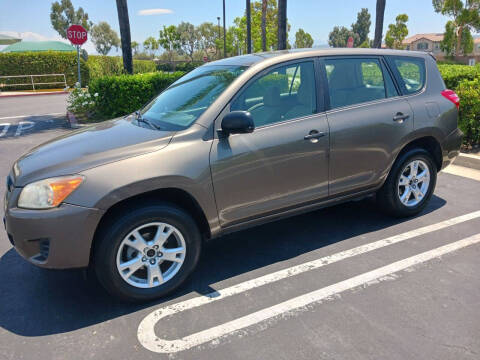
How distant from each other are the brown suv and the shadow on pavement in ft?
0.88

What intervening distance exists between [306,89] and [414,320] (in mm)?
2125

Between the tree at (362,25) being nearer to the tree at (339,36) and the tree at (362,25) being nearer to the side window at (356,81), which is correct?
the tree at (339,36)

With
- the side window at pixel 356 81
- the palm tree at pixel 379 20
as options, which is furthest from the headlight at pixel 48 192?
the palm tree at pixel 379 20

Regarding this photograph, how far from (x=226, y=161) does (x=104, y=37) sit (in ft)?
341

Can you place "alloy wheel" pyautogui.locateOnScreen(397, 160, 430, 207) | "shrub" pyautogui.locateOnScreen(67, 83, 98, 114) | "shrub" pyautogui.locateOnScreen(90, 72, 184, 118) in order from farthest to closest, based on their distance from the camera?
"shrub" pyautogui.locateOnScreen(67, 83, 98, 114) → "shrub" pyautogui.locateOnScreen(90, 72, 184, 118) → "alloy wheel" pyautogui.locateOnScreen(397, 160, 430, 207)

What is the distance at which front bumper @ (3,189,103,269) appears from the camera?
2.71 m

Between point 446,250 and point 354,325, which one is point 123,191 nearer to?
point 354,325

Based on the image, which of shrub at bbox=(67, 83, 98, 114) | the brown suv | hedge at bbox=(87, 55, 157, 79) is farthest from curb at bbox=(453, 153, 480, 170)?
hedge at bbox=(87, 55, 157, 79)

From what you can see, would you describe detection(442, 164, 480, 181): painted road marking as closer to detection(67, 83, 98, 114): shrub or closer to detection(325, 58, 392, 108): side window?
detection(325, 58, 392, 108): side window

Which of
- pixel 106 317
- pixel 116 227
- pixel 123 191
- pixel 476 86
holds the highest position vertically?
pixel 476 86

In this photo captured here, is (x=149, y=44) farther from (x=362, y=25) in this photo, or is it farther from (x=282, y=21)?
(x=282, y=21)

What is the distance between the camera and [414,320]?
280 centimetres

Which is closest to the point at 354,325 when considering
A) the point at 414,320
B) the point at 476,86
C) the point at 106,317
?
the point at 414,320

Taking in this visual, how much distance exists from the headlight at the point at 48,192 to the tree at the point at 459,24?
46573 millimetres
